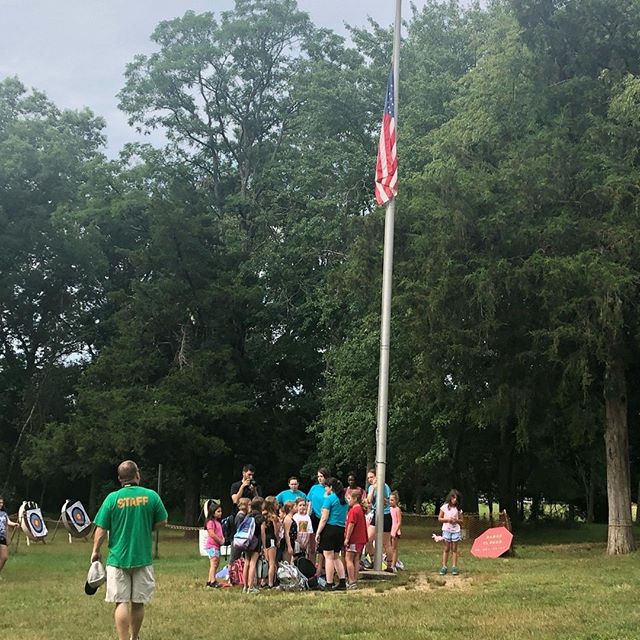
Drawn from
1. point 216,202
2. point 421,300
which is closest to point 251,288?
point 216,202

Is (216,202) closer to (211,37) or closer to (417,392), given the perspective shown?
(211,37)

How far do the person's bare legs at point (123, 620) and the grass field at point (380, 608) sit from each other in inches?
45.1

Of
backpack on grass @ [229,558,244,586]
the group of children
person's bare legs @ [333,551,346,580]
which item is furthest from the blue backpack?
person's bare legs @ [333,551,346,580]

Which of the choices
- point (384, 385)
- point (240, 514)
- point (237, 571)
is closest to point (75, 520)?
point (237, 571)

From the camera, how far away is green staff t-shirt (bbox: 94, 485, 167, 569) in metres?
8.19

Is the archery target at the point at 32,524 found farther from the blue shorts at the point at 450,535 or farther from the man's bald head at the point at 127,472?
the man's bald head at the point at 127,472

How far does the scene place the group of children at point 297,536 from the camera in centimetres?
1321

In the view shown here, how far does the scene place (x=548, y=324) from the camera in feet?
66.0

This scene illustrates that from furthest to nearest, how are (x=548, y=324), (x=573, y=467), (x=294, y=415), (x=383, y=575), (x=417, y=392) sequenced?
(x=573, y=467)
(x=294, y=415)
(x=417, y=392)
(x=548, y=324)
(x=383, y=575)

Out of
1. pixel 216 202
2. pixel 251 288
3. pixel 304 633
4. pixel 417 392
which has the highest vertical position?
pixel 216 202

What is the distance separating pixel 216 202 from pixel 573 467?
21647 millimetres

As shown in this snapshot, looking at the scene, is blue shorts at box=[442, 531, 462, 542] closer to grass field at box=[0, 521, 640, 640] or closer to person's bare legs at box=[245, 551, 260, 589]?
grass field at box=[0, 521, 640, 640]

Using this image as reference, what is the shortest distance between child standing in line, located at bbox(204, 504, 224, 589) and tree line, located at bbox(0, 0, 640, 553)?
314 inches

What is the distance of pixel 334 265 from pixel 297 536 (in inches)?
884
